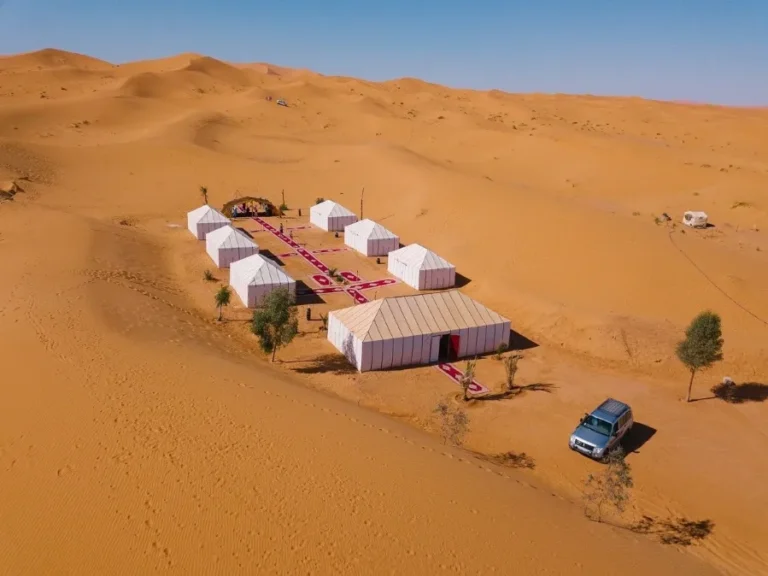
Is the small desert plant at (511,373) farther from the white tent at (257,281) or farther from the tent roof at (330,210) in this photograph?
the tent roof at (330,210)

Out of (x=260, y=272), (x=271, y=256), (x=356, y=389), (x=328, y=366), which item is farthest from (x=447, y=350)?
(x=271, y=256)

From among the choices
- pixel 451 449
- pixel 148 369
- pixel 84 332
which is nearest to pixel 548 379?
pixel 451 449

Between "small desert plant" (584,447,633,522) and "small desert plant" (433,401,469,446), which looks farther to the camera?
"small desert plant" (433,401,469,446)

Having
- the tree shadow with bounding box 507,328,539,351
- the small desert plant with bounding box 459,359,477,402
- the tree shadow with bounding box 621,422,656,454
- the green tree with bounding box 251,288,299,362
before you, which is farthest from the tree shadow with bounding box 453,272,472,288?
the tree shadow with bounding box 621,422,656,454

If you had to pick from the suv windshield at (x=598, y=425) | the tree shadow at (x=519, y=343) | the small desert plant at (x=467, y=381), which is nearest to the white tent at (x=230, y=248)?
the tree shadow at (x=519, y=343)

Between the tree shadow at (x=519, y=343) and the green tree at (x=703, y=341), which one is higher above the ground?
the green tree at (x=703, y=341)

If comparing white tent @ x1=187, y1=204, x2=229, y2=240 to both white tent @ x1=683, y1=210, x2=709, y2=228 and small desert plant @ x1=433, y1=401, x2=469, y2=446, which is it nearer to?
small desert plant @ x1=433, y1=401, x2=469, y2=446

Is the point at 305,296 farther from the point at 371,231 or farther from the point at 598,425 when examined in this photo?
the point at 598,425
